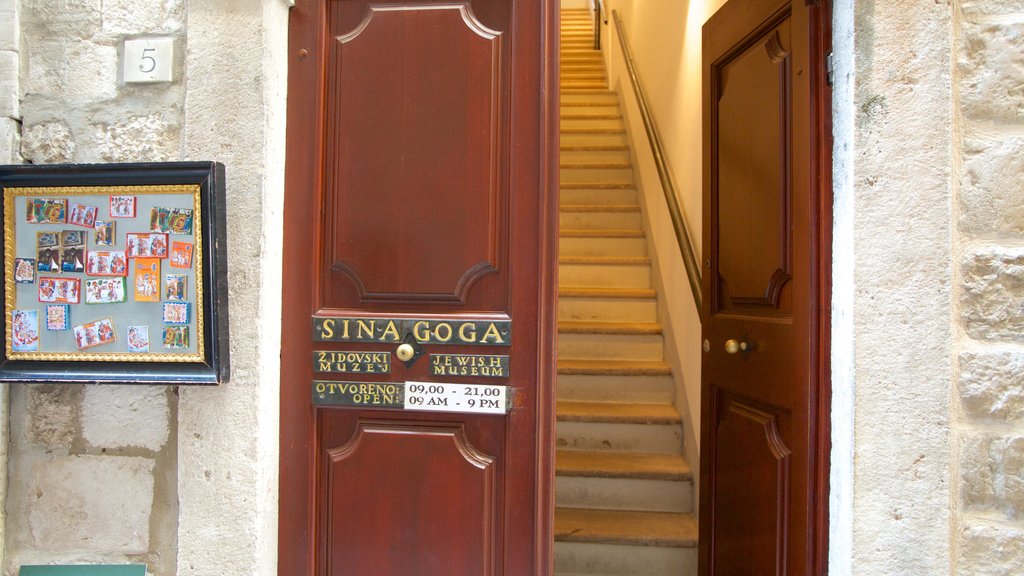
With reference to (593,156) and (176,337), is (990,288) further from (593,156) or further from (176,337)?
(593,156)

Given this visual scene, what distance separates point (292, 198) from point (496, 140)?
0.54 m

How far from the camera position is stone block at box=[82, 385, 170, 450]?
5.12 ft

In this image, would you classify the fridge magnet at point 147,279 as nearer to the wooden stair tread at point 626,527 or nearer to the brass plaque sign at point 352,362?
the brass plaque sign at point 352,362

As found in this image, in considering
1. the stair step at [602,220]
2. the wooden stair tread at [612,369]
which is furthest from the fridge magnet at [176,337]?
the stair step at [602,220]

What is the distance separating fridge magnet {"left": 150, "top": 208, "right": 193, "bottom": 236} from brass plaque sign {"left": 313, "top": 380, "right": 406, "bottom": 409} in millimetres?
479

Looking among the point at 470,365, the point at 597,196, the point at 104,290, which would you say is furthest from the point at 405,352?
the point at 597,196

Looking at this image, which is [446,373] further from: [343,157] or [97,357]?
[97,357]

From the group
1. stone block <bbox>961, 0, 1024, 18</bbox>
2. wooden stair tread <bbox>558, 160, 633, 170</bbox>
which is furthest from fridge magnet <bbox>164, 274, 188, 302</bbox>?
wooden stair tread <bbox>558, 160, 633, 170</bbox>

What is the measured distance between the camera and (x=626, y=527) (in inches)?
105

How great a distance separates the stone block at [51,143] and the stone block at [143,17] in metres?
0.27

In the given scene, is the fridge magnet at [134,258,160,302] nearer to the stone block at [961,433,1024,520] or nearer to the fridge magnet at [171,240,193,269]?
the fridge magnet at [171,240,193,269]

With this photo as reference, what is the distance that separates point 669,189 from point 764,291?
1.55 meters

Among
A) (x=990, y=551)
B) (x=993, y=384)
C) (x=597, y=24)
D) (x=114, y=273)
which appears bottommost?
(x=990, y=551)

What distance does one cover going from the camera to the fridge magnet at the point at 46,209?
1534 mm
